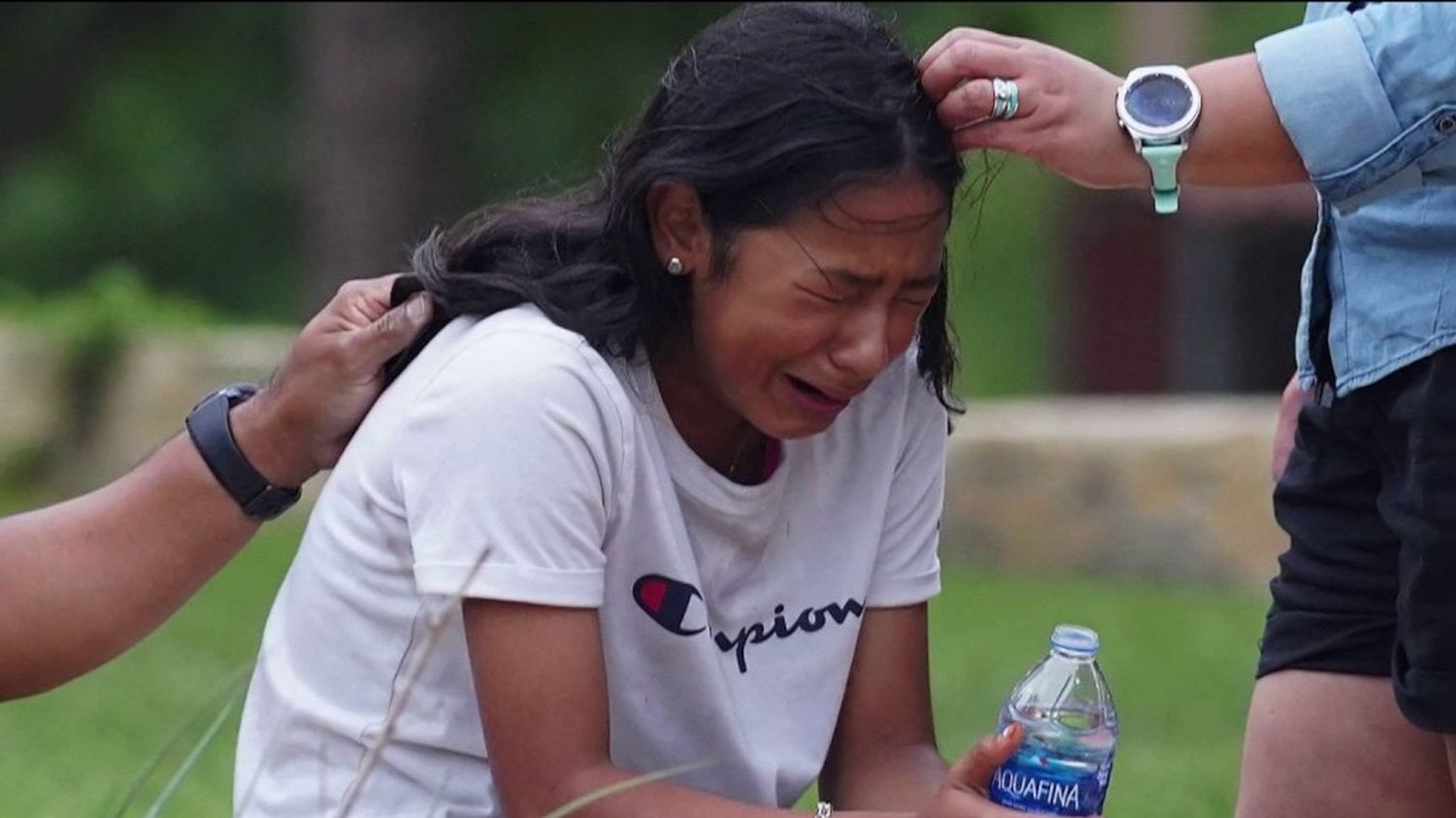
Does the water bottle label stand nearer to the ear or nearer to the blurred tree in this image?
the ear

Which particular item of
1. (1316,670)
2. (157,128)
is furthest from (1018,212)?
(1316,670)

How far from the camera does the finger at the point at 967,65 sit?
269 centimetres

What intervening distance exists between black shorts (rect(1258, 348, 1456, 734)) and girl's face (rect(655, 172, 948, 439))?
52cm

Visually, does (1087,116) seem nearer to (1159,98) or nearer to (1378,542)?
(1159,98)

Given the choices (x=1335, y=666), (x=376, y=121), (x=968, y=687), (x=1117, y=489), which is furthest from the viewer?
(x=376, y=121)

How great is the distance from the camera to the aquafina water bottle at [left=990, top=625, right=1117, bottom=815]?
253 cm

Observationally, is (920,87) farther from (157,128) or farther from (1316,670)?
(157,128)

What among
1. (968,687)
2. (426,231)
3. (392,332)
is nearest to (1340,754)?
(392,332)

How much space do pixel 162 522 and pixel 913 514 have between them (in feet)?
2.89

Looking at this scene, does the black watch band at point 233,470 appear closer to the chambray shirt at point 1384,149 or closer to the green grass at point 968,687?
the chambray shirt at point 1384,149

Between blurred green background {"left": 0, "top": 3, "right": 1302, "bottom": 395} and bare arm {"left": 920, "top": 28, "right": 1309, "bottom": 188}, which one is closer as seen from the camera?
bare arm {"left": 920, "top": 28, "right": 1309, "bottom": 188}

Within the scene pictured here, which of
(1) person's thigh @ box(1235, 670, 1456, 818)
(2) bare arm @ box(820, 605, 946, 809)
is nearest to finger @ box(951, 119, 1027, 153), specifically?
(2) bare arm @ box(820, 605, 946, 809)

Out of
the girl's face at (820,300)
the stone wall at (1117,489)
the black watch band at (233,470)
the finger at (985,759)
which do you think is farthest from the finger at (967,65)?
the stone wall at (1117,489)

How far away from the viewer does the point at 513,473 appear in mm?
2623
